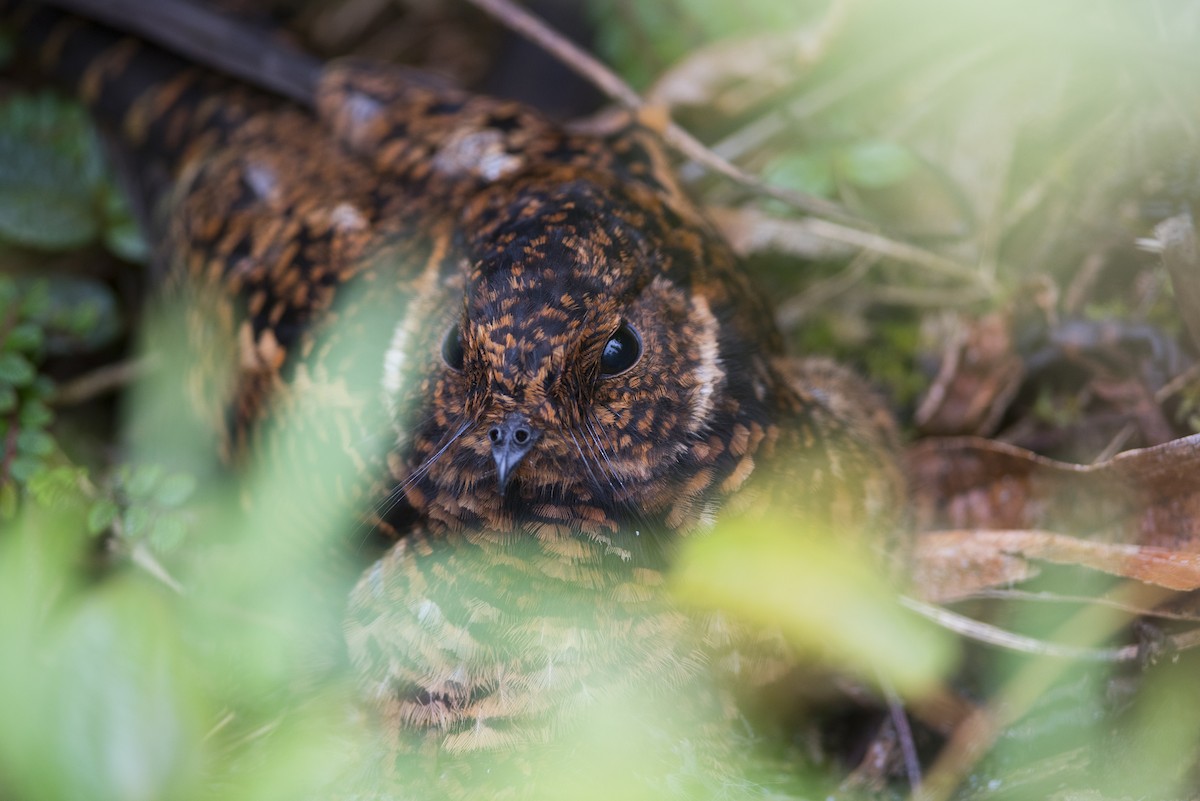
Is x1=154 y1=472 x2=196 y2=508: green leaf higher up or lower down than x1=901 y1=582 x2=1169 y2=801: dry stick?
higher up

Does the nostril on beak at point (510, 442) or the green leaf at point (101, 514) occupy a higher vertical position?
the nostril on beak at point (510, 442)

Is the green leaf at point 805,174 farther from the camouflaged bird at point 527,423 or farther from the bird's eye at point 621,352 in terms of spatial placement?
the bird's eye at point 621,352

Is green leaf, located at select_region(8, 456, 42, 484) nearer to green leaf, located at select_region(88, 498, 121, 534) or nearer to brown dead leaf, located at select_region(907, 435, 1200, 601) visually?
green leaf, located at select_region(88, 498, 121, 534)

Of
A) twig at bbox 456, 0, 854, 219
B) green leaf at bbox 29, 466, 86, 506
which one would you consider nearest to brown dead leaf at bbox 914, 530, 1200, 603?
twig at bbox 456, 0, 854, 219

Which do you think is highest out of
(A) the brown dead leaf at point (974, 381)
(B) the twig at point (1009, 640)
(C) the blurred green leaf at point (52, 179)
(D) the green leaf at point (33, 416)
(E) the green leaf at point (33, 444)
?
(C) the blurred green leaf at point (52, 179)

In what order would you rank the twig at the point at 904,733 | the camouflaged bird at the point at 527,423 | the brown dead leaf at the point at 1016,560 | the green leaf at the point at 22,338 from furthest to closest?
the green leaf at the point at 22,338, the twig at the point at 904,733, the brown dead leaf at the point at 1016,560, the camouflaged bird at the point at 527,423

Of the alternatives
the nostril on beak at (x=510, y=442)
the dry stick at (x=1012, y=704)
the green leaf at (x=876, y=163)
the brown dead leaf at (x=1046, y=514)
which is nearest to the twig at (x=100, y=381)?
the nostril on beak at (x=510, y=442)

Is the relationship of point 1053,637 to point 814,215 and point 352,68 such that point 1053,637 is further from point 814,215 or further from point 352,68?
point 352,68
